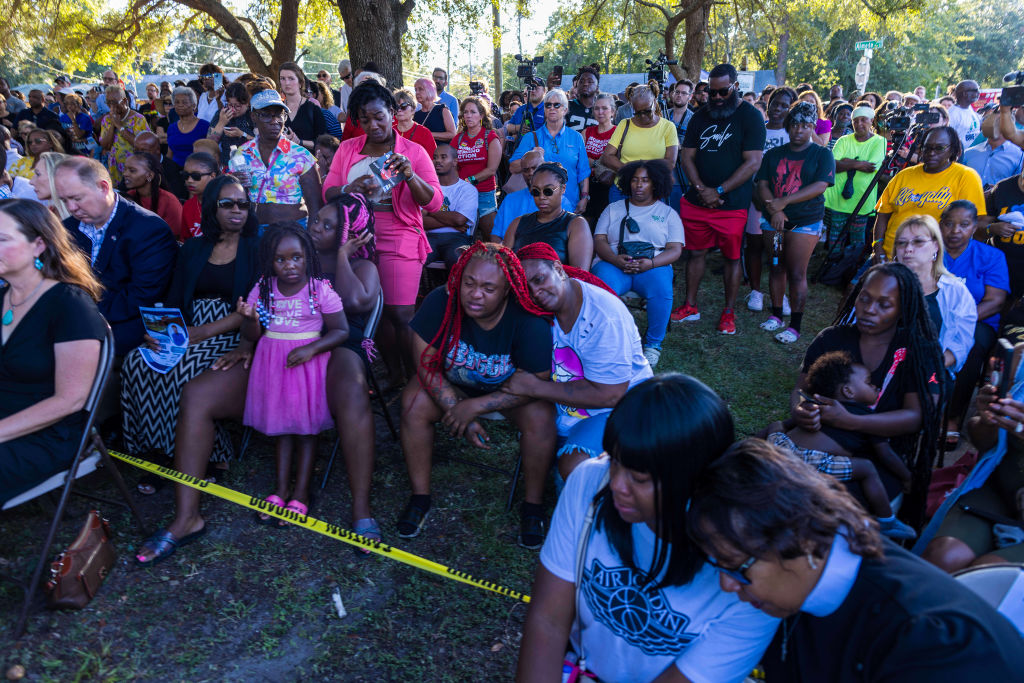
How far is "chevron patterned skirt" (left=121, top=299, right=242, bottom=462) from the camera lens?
348 centimetres

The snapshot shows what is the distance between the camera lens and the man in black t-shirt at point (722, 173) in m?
5.74

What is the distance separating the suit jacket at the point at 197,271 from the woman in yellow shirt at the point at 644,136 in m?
3.57

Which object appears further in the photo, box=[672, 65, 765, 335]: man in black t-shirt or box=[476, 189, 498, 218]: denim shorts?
box=[476, 189, 498, 218]: denim shorts

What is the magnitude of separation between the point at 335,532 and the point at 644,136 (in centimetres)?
471

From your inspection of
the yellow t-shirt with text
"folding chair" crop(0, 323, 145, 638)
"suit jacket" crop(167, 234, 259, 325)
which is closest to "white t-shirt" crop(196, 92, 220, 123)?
"suit jacket" crop(167, 234, 259, 325)

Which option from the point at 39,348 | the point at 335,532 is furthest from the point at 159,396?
the point at 335,532

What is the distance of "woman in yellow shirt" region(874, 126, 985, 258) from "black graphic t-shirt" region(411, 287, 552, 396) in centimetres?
321

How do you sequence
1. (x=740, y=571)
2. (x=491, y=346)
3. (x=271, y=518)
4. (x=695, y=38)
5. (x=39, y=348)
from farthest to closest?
1. (x=695, y=38)
2. (x=271, y=518)
3. (x=491, y=346)
4. (x=39, y=348)
5. (x=740, y=571)

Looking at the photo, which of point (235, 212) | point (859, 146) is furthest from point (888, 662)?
point (859, 146)

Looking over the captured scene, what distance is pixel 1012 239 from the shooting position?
468cm

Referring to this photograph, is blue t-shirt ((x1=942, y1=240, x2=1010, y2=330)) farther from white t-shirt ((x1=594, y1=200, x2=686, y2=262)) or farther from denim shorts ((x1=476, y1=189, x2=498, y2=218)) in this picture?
denim shorts ((x1=476, y1=189, x2=498, y2=218))

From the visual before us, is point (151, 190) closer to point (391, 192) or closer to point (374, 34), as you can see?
point (391, 192)

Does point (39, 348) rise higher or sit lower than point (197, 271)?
lower

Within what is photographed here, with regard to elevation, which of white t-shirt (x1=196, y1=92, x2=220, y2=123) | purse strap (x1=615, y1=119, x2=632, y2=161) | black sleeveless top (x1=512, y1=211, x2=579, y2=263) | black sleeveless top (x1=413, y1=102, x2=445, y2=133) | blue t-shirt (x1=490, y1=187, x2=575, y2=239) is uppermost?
white t-shirt (x1=196, y1=92, x2=220, y2=123)
